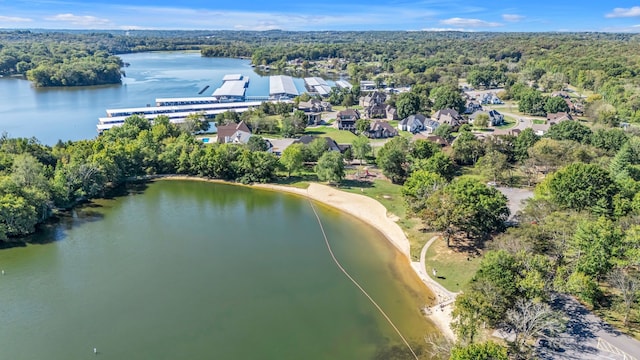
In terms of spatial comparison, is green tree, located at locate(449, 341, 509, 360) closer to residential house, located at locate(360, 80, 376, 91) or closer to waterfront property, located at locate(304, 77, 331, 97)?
waterfront property, located at locate(304, 77, 331, 97)

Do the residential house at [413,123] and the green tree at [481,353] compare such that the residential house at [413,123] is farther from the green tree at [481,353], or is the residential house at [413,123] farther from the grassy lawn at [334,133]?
the green tree at [481,353]

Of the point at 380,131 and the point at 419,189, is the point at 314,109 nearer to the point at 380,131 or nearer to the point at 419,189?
the point at 380,131

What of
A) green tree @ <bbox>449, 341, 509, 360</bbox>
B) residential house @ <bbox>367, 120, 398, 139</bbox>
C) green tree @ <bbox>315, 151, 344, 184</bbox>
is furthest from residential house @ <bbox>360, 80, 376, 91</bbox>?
green tree @ <bbox>449, 341, 509, 360</bbox>

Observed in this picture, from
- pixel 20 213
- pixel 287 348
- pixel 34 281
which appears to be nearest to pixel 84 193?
pixel 20 213

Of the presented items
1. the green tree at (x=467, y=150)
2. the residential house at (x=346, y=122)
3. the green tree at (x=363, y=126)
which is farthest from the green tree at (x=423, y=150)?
the residential house at (x=346, y=122)

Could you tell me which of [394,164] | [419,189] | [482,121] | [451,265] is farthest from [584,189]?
[482,121]

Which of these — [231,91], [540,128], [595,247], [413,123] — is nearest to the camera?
[595,247]

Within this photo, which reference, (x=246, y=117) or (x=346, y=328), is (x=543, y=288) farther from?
(x=246, y=117)
